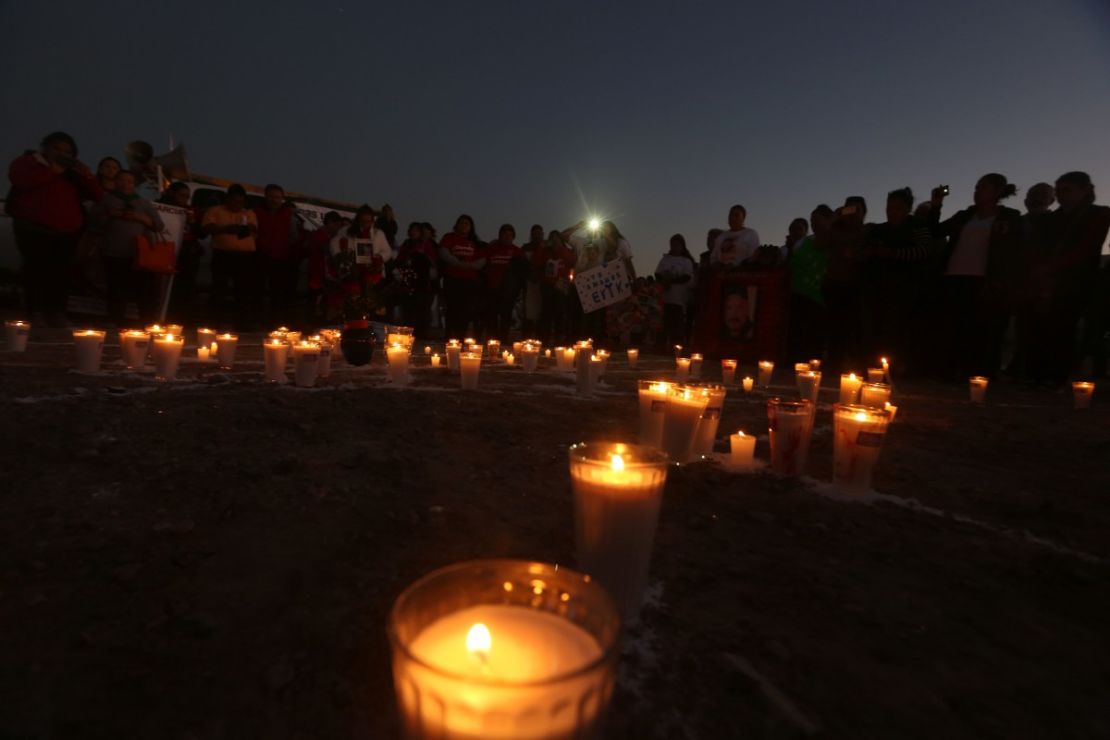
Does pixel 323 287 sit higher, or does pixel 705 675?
pixel 323 287

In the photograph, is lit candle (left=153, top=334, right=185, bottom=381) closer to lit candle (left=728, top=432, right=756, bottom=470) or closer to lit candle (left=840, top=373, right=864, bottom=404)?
lit candle (left=728, top=432, right=756, bottom=470)

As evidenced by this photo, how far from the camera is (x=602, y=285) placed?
10859mm

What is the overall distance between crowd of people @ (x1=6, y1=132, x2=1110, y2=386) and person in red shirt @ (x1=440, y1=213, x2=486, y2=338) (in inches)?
1.0

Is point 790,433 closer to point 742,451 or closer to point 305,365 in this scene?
point 742,451

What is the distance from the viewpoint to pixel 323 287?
31.9 feet

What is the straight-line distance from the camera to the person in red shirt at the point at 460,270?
35.0 ft

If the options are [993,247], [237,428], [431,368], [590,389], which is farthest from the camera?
[993,247]

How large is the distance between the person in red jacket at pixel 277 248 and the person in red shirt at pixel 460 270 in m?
2.52

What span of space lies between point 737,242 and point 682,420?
8053 mm

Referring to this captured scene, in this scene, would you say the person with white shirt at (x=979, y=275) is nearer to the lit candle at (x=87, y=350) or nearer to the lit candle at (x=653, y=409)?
the lit candle at (x=653, y=409)

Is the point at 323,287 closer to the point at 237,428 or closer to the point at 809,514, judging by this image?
the point at 237,428

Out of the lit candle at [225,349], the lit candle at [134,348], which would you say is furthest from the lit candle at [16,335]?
the lit candle at [225,349]

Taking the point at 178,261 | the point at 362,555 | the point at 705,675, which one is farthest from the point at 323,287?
the point at 705,675

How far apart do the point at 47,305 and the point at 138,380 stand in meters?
4.92
